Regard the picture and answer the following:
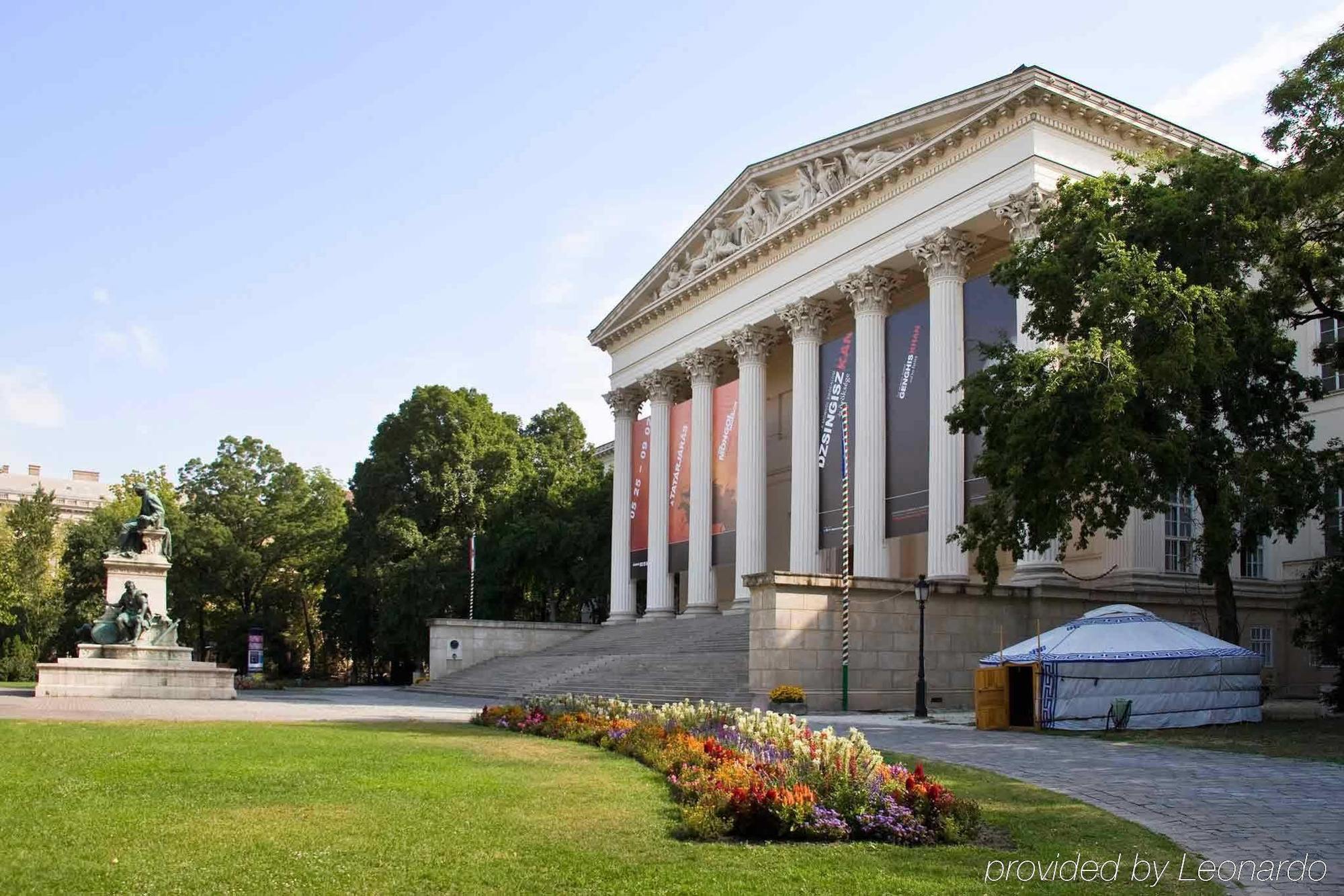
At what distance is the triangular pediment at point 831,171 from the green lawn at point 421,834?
2606cm

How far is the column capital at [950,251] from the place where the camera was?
3881cm

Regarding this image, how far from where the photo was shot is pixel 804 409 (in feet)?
151

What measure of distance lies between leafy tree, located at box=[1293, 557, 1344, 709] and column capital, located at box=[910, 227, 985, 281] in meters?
14.4

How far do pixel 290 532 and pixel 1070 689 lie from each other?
56.2m

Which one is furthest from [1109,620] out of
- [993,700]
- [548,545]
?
[548,545]

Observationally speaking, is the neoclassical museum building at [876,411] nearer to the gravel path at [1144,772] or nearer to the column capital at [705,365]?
the column capital at [705,365]

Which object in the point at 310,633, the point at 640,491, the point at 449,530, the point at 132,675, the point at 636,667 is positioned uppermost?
the point at 640,491

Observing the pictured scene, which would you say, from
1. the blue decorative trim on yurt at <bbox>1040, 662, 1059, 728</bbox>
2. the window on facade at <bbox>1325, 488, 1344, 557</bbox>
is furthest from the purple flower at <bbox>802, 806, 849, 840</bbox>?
the window on facade at <bbox>1325, 488, 1344, 557</bbox>

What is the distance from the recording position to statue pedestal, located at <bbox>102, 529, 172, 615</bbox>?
117ft

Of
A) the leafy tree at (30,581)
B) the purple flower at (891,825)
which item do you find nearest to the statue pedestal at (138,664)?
the purple flower at (891,825)

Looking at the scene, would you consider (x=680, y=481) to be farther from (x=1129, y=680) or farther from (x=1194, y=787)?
(x=1194, y=787)

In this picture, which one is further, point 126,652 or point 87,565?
point 87,565

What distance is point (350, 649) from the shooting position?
2653 inches

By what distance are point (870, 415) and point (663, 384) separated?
16.7 metres
